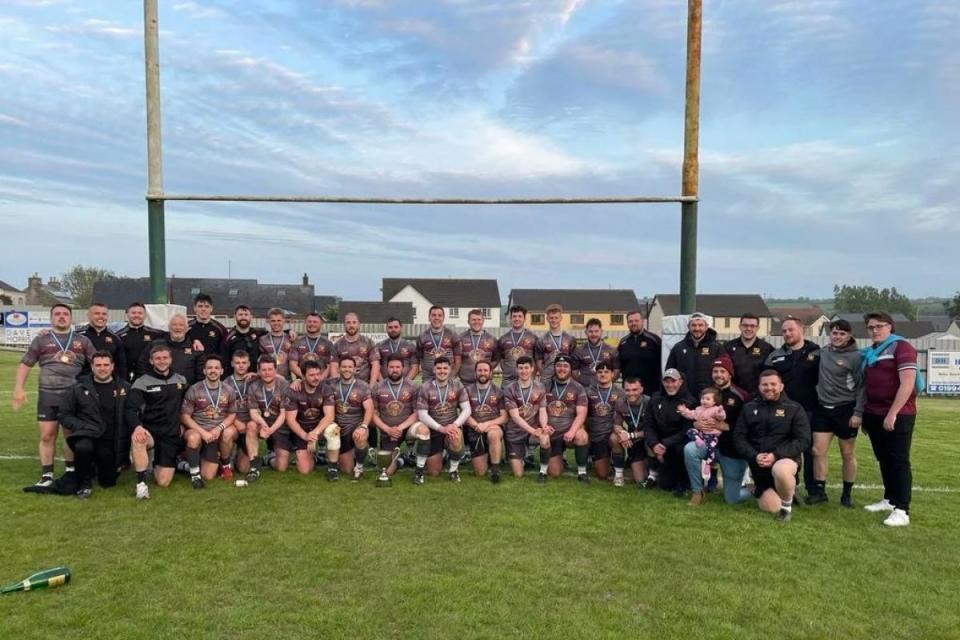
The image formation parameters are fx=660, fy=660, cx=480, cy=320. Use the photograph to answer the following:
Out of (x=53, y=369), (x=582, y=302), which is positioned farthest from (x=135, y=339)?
(x=582, y=302)

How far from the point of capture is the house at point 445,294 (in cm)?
4953

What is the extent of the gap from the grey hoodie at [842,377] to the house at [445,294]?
43.1m

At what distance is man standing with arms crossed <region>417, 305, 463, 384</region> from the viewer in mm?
7406

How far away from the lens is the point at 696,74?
6.23m

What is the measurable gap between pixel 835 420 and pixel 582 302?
45.8 m

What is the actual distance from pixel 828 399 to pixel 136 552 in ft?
17.7

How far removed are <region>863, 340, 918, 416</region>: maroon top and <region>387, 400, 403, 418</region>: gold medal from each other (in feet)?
13.8

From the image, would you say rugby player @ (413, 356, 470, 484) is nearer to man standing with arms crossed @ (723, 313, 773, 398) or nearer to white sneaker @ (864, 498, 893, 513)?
man standing with arms crossed @ (723, 313, 773, 398)

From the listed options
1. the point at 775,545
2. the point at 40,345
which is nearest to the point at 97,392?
the point at 40,345

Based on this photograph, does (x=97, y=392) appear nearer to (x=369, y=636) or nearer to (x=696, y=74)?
(x=369, y=636)

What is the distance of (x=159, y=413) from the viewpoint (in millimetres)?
6066

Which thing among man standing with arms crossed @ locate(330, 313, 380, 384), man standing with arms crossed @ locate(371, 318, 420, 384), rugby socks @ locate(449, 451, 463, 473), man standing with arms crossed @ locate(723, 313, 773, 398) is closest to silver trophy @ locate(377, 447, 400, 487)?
rugby socks @ locate(449, 451, 463, 473)

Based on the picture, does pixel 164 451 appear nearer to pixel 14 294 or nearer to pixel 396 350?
pixel 396 350

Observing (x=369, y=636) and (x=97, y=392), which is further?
(x=97, y=392)
